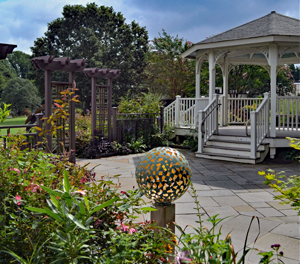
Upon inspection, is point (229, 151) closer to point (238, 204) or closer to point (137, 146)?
point (137, 146)

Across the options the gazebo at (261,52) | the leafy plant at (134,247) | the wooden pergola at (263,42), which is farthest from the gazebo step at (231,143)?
the leafy plant at (134,247)

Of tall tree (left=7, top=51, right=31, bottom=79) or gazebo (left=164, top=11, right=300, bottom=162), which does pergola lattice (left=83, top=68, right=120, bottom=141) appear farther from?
tall tree (left=7, top=51, right=31, bottom=79)

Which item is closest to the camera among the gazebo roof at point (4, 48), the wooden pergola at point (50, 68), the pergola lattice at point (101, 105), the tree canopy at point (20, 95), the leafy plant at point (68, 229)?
the leafy plant at point (68, 229)

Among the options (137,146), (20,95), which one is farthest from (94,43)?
(137,146)

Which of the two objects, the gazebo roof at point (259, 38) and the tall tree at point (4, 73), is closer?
the gazebo roof at point (259, 38)

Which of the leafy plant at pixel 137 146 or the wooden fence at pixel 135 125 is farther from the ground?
the wooden fence at pixel 135 125

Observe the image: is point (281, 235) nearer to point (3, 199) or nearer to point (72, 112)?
point (3, 199)

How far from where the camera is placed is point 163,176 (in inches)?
84.6

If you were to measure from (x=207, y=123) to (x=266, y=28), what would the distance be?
3.09 m

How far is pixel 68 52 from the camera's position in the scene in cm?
2722

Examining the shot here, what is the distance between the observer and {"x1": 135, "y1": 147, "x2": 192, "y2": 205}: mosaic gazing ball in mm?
2158

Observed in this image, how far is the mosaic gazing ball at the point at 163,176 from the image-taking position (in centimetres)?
216

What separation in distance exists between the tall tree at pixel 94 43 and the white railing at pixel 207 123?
1833cm

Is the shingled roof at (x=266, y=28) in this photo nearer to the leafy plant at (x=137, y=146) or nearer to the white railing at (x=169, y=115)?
the white railing at (x=169, y=115)
